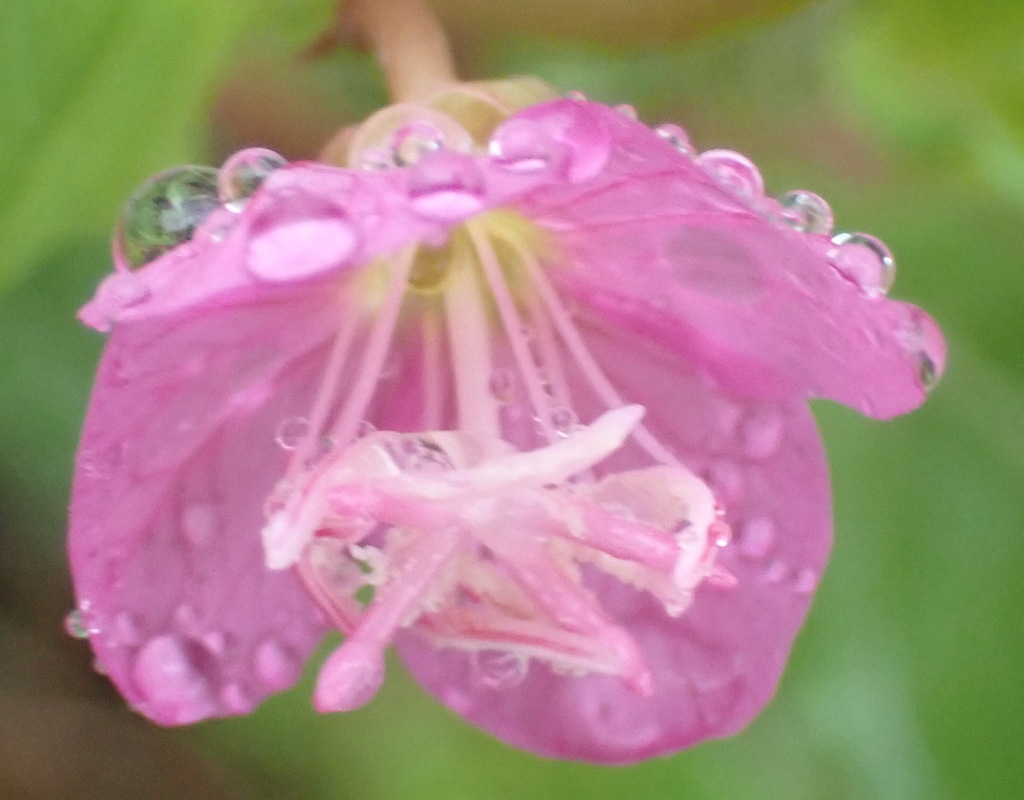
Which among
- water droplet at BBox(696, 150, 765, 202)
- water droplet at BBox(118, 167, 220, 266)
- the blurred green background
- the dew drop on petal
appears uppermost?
the dew drop on petal

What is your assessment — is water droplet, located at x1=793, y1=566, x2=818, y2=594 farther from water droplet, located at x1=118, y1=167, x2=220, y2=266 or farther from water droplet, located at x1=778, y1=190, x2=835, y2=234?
water droplet, located at x1=118, y1=167, x2=220, y2=266

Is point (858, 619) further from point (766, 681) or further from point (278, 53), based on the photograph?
point (278, 53)

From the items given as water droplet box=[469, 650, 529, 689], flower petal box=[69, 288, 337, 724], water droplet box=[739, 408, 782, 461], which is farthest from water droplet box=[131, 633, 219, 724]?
water droplet box=[739, 408, 782, 461]

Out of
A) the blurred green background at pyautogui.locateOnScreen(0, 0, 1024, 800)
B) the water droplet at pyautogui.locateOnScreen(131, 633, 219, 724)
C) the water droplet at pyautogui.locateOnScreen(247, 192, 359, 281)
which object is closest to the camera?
the water droplet at pyautogui.locateOnScreen(247, 192, 359, 281)

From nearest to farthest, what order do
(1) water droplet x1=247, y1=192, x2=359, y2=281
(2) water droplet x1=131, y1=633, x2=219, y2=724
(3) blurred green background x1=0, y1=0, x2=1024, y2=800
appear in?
(1) water droplet x1=247, y1=192, x2=359, y2=281 → (2) water droplet x1=131, y1=633, x2=219, y2=724 → (3) blurred green background x1=0, y1=0, x2=1024, y2=800

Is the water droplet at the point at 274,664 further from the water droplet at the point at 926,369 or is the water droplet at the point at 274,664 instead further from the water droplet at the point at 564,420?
the water droplet at the point at 926,369

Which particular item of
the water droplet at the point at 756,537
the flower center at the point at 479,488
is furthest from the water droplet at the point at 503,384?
the water droplet at the point at 756,537

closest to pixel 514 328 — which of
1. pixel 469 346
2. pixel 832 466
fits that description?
pixel 469 346

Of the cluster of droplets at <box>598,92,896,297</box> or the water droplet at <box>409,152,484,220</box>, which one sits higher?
the water droplet at <box>409,152,484,220</box>
